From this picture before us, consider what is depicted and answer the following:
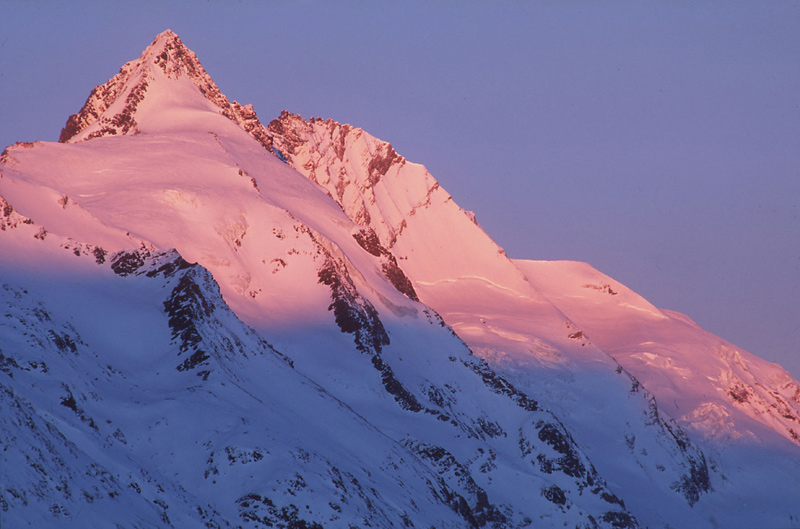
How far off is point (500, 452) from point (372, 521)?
68.1 m

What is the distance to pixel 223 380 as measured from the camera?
414ft

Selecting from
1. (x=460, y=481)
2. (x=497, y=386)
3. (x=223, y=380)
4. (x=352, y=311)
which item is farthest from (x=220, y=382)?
(x=497, y=386)

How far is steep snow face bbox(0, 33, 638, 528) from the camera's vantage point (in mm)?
105500

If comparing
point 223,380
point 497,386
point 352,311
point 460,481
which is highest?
point 497,386

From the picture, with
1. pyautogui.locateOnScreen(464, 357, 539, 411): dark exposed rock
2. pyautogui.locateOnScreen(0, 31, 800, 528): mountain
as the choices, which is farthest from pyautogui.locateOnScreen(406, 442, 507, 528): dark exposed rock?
pyautogui.locateOnScreen(464, 357, 539, 411): dark exposed rock

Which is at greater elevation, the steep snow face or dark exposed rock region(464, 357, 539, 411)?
dark exposed rock region(464, 357, 539, 411)

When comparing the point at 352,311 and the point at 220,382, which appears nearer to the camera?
the point at 220,382

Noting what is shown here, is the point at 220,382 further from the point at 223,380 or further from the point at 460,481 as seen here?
the point at 460,481

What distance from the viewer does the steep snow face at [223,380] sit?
105500mm

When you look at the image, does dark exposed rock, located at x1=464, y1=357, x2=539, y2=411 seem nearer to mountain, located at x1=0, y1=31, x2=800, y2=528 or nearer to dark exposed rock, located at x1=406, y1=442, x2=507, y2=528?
mountain, located at x1=0, y1=31, x2=800, y2=528

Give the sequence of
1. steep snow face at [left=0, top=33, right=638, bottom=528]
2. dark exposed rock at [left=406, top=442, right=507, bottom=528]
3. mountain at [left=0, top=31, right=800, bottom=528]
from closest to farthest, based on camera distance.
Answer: mountain at [left=0, top=31, right=800, bottom=528], steep snow face at [left=0, top=33, right=638, bottom=528], dark exposed rock at [left=406, top=442, right=507, bottom=528]

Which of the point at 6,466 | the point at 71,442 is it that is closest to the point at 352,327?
the point at 71,442

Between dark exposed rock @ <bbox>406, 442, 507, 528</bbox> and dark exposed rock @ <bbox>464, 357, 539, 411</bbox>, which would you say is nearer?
dark exposed rock @ <bbox>406, 442, 507, 528</bbox>

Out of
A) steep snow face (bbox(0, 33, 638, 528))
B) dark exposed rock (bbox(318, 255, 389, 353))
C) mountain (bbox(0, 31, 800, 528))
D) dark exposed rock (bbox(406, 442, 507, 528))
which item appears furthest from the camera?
dark exposed rock (bbox(318, 255, 389, 353))
